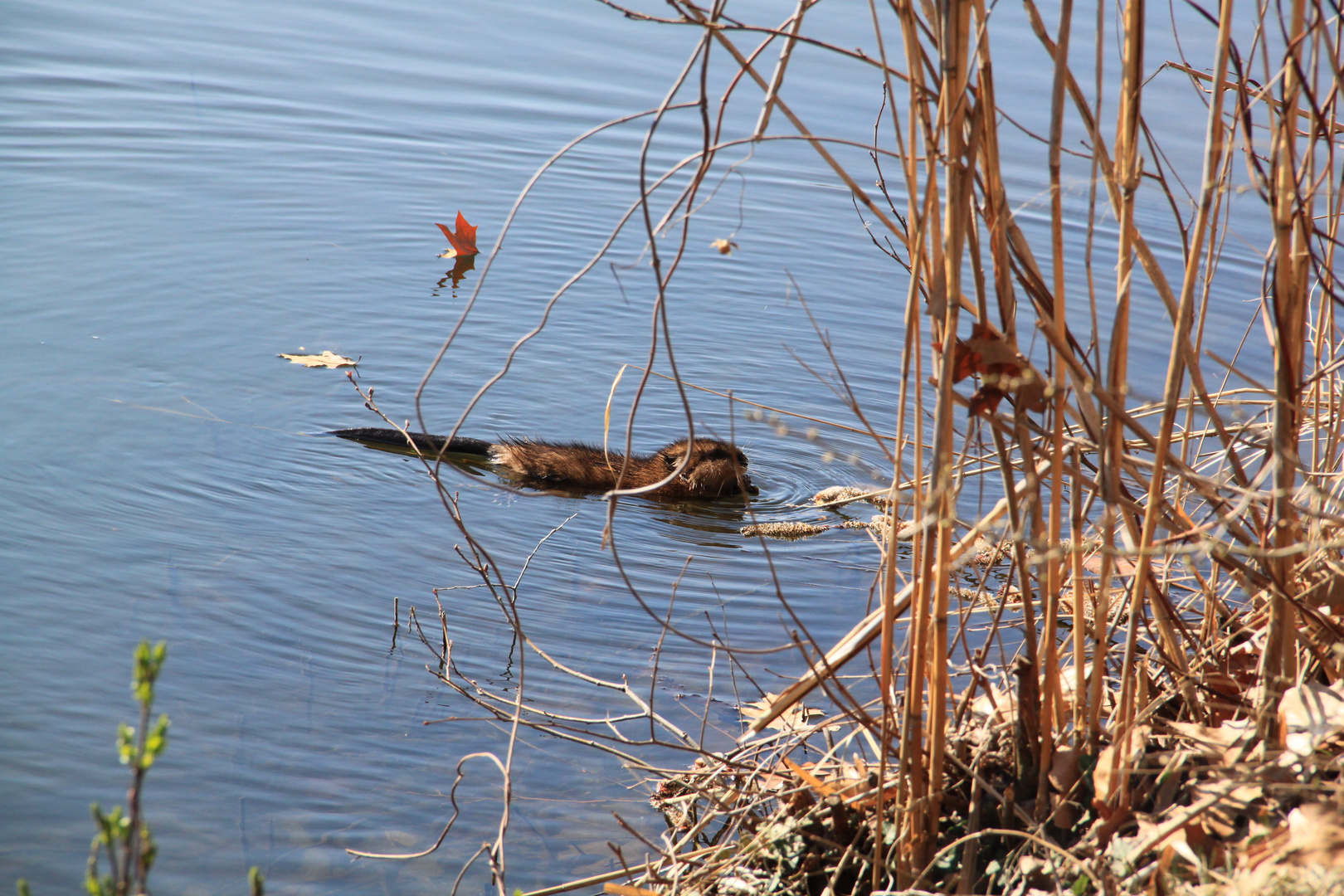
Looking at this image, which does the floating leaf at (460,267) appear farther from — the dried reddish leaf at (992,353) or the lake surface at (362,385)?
the dried reddish leaf at (992,353)

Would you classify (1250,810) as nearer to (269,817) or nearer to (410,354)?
(269,817)

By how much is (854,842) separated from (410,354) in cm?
482

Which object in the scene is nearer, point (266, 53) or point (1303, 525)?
point (1303, 525)

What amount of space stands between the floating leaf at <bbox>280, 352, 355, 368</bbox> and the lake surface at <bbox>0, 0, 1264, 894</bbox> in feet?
0.33

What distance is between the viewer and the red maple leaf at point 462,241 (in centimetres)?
847

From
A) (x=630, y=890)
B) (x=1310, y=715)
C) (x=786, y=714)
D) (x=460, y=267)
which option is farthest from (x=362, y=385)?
(x=1310, y=715)

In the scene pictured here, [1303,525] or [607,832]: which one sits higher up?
[1303,525]

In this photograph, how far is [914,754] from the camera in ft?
8.08

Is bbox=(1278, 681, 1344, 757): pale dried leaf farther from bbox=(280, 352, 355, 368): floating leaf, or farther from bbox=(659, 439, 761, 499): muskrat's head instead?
bbox=(280, 352, 355, 368): floating leaf

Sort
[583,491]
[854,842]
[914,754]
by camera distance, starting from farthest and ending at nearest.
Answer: [583,491] < [854,842] < [914,754]

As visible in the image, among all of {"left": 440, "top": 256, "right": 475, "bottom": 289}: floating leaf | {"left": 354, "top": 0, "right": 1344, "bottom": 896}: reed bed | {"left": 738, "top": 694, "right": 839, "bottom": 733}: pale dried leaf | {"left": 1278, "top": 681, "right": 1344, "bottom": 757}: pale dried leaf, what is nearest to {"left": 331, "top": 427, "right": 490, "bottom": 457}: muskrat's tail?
{"left": 440, "top": 256, "right": 475, "bottom": 289}: floating leaf

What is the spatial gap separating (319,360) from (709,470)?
7.38 feet

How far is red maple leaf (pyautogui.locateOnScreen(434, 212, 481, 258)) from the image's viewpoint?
27.8ft

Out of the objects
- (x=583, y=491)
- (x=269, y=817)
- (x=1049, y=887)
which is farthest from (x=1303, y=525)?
(x=583, y=491)
